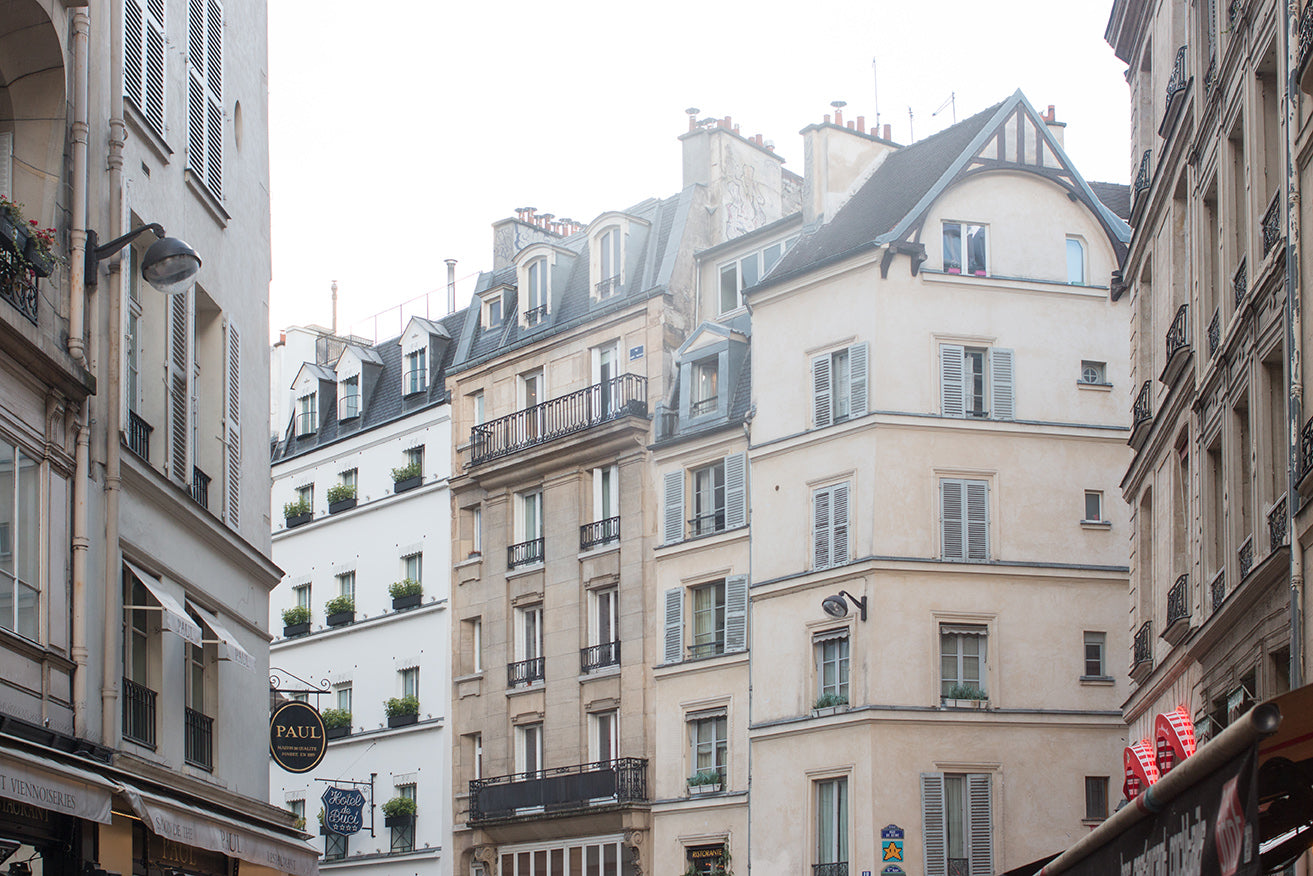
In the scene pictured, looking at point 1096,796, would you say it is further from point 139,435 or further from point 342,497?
point 342,497

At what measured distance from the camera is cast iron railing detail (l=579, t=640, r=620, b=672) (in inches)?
1688

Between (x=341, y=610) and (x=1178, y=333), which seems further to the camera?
(x=341, y=610)

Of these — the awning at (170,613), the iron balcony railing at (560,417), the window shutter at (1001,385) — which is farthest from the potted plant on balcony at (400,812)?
the awning at (170,613)

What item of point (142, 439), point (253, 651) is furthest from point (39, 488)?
point (253, 651)

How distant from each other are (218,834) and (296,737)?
6.96m

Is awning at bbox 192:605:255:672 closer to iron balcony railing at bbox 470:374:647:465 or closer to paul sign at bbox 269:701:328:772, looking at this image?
paul sign at bbox 269:701:328:772

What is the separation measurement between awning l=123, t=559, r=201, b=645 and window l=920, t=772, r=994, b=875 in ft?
67.2

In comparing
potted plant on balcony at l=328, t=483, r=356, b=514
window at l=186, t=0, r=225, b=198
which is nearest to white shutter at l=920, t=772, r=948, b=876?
window at l=186, t=0, r=225, b=198

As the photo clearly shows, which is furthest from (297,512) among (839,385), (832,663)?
(832,663)

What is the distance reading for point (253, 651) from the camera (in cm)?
2272

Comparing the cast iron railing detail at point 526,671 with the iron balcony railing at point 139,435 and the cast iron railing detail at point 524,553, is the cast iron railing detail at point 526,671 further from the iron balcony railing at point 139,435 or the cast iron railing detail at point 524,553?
the iron balcony railing at point 139,435

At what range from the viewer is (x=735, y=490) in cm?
4072

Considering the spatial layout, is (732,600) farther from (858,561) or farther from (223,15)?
(223,15)

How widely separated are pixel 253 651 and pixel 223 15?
7869mm
